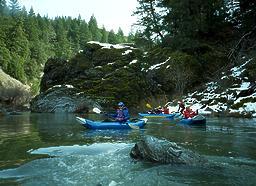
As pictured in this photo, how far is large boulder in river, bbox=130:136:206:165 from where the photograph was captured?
953cm

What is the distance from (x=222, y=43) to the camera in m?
41.2

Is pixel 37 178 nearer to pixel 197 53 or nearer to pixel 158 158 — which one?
pixel 158 158

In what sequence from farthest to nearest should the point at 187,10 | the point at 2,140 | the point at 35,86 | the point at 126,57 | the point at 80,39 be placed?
the point at 80,39
the point at 35,86
the point at 126,57
the point at 187,10
the point at 2,140

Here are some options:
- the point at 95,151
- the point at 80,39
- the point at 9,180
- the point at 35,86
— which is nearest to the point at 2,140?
the point at 95,151

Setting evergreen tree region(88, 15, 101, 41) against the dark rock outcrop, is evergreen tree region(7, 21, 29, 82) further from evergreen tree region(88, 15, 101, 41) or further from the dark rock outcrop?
evergreen tree region(88, 15, 101, 41)

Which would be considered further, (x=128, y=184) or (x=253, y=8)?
(x=253, y=8)

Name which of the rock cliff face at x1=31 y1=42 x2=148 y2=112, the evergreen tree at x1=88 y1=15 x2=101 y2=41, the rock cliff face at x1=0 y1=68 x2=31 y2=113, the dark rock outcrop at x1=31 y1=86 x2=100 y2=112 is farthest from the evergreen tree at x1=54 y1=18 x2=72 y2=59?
the dark rock outcrop at x1=31 y1=86 x2=100 y2=112

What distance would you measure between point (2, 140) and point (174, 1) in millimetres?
29156

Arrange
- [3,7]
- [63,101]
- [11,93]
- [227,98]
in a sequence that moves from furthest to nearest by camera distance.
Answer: [3,7], [11,93], [63,101], [227,98]

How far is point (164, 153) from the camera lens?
31.9 feet

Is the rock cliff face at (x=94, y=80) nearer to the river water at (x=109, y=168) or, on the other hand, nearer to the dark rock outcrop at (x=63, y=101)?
the dark rock outcrop at (x=63, y=101)

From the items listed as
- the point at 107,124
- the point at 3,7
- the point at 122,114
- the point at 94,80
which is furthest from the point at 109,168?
the point at 3,7

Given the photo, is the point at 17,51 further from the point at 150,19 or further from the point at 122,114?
the point at 122,114

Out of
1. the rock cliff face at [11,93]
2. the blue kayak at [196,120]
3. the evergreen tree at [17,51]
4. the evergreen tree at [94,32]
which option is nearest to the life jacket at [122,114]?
the blue kayak at [196,120]
